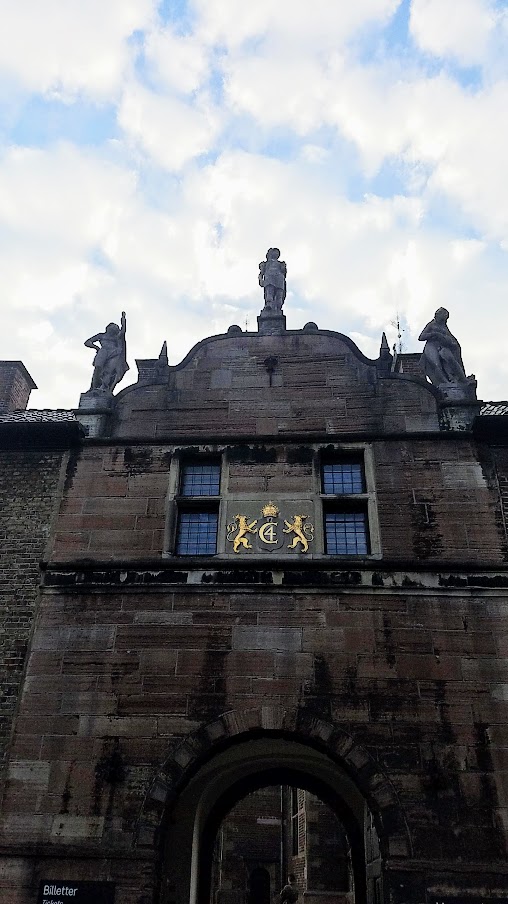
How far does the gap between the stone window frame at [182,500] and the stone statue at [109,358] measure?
2356 mm

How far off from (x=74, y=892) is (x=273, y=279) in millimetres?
11796

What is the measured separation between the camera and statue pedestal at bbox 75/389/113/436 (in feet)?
44.6

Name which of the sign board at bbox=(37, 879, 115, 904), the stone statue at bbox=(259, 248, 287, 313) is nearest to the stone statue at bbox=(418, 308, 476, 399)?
the stone statue at bbox=(259, 248, 287, 313)

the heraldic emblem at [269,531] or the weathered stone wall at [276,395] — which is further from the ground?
the weathered stone wall at [276,395]

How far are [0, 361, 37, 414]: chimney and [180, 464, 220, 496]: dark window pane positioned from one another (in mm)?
4933

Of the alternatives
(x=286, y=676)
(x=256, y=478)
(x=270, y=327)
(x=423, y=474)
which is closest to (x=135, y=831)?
(x=286, y=676)

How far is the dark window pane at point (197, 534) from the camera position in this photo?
40.3 ft

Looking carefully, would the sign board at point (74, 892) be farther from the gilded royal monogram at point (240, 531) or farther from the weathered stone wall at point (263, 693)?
the gilded royal monogram at point (240, 531)

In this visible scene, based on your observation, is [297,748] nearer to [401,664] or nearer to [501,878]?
[401,664]

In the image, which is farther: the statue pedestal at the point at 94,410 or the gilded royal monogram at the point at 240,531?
the statue pedestal at the point at 94,410

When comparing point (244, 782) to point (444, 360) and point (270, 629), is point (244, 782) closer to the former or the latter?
point (270, 629)

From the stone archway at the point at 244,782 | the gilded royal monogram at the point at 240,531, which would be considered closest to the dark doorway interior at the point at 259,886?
the stone archway at the point at 244,782

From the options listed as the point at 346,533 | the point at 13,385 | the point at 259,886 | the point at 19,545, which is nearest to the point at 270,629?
the point at 346,533

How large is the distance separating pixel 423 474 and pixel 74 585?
246 inches
